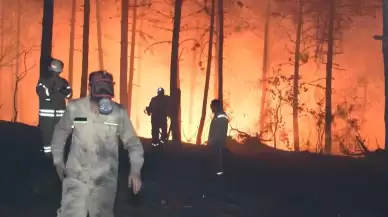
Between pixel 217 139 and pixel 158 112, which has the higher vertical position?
pixel 158 112

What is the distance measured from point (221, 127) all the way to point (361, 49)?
28.0 m

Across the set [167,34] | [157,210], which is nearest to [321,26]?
[167,34]

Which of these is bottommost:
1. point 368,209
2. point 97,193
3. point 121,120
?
point 368,209

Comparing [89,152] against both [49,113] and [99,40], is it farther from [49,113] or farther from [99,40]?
[99,40]

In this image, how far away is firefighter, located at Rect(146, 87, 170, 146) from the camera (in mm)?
20484

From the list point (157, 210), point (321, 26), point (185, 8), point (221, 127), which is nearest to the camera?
point (157, 210)

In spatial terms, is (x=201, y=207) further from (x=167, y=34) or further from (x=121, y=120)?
(x=167, y=34)

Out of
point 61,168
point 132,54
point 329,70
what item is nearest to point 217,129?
point 61,168

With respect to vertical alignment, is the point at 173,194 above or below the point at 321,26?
below

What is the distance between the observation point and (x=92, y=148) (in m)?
6.91

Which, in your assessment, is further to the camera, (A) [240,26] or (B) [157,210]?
(A) [240,26]

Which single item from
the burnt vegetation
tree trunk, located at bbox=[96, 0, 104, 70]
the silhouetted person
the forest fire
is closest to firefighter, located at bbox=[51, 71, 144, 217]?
the silhouetted person

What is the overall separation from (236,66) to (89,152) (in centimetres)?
3735

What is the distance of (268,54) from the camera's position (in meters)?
44.4
